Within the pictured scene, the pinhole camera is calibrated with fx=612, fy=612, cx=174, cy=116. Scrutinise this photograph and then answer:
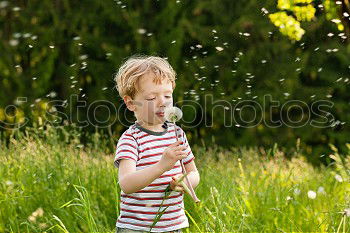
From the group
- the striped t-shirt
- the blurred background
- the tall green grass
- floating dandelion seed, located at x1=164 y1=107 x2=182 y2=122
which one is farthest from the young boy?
the blurred background

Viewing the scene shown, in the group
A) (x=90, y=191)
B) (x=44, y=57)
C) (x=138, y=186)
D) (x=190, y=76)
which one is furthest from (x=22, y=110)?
(x=138, y=186)

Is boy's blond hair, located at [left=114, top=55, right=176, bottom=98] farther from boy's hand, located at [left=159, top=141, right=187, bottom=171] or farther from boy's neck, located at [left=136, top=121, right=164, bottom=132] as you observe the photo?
boy's hand, located at [left=159, top=141, right=187, bottom=171]

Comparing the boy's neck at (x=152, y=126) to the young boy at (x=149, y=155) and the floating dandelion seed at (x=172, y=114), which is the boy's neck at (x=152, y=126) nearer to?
the young boy at (x=149, y=155)

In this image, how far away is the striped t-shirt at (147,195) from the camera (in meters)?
2.26

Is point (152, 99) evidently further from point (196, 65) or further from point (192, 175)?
point (196, 65)

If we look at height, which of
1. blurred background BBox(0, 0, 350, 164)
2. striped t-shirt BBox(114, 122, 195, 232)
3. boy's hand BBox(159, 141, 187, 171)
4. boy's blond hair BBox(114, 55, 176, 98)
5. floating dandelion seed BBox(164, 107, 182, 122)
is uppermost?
boy's blond hair BBox(114, 55, 176, 98)

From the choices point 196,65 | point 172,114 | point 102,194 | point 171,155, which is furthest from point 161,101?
point 196,65

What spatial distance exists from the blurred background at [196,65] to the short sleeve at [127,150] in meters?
3.85

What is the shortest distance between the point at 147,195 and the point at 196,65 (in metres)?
4.01

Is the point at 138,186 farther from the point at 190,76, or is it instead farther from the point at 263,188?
the point at 190,76

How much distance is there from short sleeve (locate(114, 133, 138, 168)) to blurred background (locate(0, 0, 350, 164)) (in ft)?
12.6

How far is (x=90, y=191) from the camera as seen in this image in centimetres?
355

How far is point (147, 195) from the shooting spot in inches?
89.2

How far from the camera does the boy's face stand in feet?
7.45
